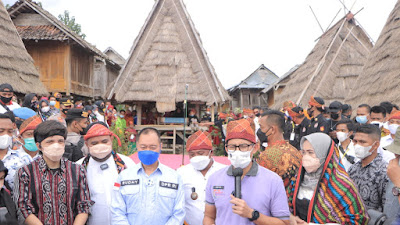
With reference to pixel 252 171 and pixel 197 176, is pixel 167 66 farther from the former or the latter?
pixel 252 171

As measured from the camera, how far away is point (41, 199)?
9.59 feet

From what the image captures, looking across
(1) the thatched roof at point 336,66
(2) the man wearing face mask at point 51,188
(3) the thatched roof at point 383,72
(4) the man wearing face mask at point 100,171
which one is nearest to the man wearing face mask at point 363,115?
(3) the thatched roof at point 383,72

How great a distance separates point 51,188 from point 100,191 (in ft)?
1.78

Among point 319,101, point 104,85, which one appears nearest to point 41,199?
point 319,101

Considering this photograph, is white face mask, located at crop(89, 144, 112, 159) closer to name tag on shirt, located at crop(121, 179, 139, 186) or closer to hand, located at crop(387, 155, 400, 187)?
name tag on shirt, located at crop(121, 179, 139, 186)

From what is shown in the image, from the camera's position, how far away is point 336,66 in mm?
16422

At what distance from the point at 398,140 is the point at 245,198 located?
1.30 meters

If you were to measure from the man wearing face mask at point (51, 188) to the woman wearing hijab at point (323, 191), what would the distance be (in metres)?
1.93

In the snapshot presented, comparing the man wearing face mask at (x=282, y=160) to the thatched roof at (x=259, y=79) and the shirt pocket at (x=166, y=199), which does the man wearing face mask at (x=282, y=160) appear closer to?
the shirt pocket at (x=166, y=199)

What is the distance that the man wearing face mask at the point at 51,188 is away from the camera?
113 inches

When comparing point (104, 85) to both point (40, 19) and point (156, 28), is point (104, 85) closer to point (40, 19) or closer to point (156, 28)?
point (40, 19)

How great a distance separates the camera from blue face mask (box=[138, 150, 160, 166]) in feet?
10.5

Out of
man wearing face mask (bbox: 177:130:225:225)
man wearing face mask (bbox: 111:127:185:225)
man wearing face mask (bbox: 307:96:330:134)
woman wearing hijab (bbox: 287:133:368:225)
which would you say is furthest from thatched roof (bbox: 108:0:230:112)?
woman wearing hijab (bbox: 287:133:368:225)

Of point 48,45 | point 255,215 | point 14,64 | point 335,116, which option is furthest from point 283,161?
point 48,45
